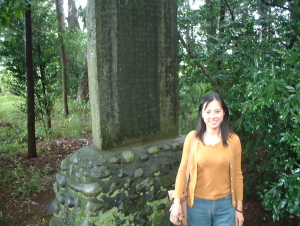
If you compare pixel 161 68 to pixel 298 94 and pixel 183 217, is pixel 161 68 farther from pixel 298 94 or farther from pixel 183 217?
pixel 183 217

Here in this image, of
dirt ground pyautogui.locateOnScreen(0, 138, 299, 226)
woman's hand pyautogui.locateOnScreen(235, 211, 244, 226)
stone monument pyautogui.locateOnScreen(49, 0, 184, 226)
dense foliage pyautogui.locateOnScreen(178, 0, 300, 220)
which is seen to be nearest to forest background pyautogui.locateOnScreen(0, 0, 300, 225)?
dense foliage pyautogui.locateOnScreen(178, 0, 300, 220)

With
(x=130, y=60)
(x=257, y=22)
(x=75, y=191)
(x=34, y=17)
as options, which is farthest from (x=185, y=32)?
(x=34, y=17)

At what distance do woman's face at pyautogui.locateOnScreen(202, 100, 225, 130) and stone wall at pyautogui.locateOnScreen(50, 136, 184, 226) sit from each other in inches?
47.2

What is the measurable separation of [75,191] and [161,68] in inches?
65.1

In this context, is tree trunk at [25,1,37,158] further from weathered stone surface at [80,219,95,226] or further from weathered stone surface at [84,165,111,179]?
weathered stone surface at [80,219,95,226]

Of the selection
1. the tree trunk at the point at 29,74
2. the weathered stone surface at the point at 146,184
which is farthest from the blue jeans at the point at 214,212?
the tree trunk at the point at 29,74

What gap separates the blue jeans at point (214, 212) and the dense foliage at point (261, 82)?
29.6 inches

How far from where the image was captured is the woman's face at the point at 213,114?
5.74ft

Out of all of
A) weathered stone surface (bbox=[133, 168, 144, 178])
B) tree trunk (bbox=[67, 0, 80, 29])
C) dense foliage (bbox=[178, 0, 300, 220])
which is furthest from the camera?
tree trunk (bbox=[67, 0, 80, 29])

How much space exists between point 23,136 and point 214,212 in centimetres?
576

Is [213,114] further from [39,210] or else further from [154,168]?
[39,210]

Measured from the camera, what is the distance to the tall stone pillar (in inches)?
101

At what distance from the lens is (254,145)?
3574 mm

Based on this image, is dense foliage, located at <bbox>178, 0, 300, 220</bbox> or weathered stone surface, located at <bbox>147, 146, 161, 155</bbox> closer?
dense foliage, located at <bbox>178, 0, 300, 220</bbox>
